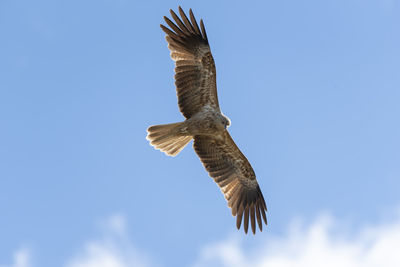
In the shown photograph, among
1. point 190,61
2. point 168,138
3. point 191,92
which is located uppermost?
point 190,61

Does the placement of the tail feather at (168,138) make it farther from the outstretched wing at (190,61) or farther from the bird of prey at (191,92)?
the outstretched wing at (190,61)

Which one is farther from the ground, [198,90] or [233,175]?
[198,90]

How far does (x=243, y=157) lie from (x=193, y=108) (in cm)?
171

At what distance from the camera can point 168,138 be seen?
37.9 ft

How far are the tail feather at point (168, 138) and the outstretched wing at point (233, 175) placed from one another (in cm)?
49

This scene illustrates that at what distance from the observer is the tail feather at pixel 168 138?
11.4 metres

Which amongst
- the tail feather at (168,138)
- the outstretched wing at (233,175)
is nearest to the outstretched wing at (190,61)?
the tail feather at (168,138)

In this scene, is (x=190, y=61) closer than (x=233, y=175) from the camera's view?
Yes

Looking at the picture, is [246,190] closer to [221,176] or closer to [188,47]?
[221,176]

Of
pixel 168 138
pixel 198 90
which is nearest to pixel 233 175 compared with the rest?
pixel 168 138

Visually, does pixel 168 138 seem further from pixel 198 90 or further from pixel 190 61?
pixel 190 61

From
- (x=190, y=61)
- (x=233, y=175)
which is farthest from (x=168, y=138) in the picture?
(x=233, y=175)

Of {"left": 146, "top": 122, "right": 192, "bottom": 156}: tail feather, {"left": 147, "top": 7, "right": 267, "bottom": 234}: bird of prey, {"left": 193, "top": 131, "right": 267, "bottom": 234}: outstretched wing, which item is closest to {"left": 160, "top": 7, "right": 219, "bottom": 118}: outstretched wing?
{"left": 147, "top": 7, "right": 267, "bottom": 234}: bird of prey

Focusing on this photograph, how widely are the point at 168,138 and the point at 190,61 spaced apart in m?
1.54
